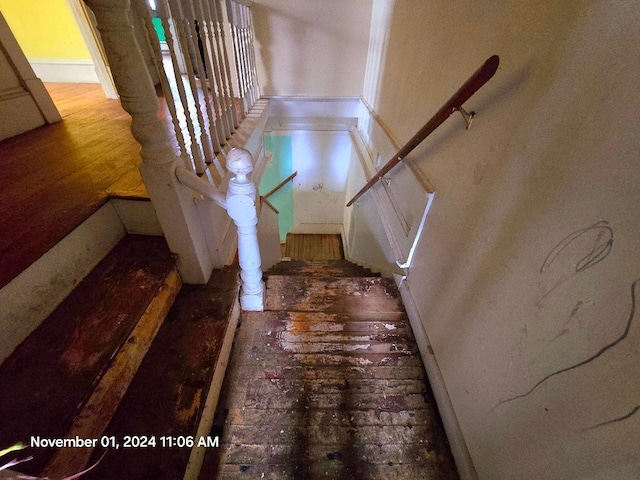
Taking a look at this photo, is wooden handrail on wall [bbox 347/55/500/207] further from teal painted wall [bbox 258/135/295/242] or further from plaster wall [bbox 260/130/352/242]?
plaster wall [bbox 260/130/352/242]

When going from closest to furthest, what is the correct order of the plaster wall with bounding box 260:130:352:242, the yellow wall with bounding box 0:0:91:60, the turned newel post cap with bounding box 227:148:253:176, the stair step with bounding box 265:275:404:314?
the turned newel post cap with bounding box 227:148:253:176 < the stair step with bounding box 265:275:404:314 < the yellow wall with bounding box 0:0:91:60 < the plaster wall with bounding box 260:130:352:242

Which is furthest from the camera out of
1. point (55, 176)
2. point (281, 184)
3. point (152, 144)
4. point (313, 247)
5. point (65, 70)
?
point (313, 247)

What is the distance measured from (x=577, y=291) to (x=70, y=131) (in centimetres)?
308

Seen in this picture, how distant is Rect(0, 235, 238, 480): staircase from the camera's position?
2.52ft

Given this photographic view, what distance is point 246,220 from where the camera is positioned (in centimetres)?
117

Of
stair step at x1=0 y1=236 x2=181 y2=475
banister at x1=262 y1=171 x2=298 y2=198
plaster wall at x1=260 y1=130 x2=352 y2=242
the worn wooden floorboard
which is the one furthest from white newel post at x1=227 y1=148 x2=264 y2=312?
the worn wooden floorboard

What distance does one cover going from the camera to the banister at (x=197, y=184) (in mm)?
1057

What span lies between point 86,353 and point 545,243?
4.81 ft

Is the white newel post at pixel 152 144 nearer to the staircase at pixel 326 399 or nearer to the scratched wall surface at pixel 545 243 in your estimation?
the staircase at pixel 326 399

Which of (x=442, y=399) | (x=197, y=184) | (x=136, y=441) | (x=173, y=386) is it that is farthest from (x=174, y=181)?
(x=442, y=399)

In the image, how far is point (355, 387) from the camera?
4.17ft

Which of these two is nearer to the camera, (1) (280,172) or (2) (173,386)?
(2) (173,386)

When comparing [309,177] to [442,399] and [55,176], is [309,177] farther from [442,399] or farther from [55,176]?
[442,399]

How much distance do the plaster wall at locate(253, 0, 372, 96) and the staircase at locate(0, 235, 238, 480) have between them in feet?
9.18
